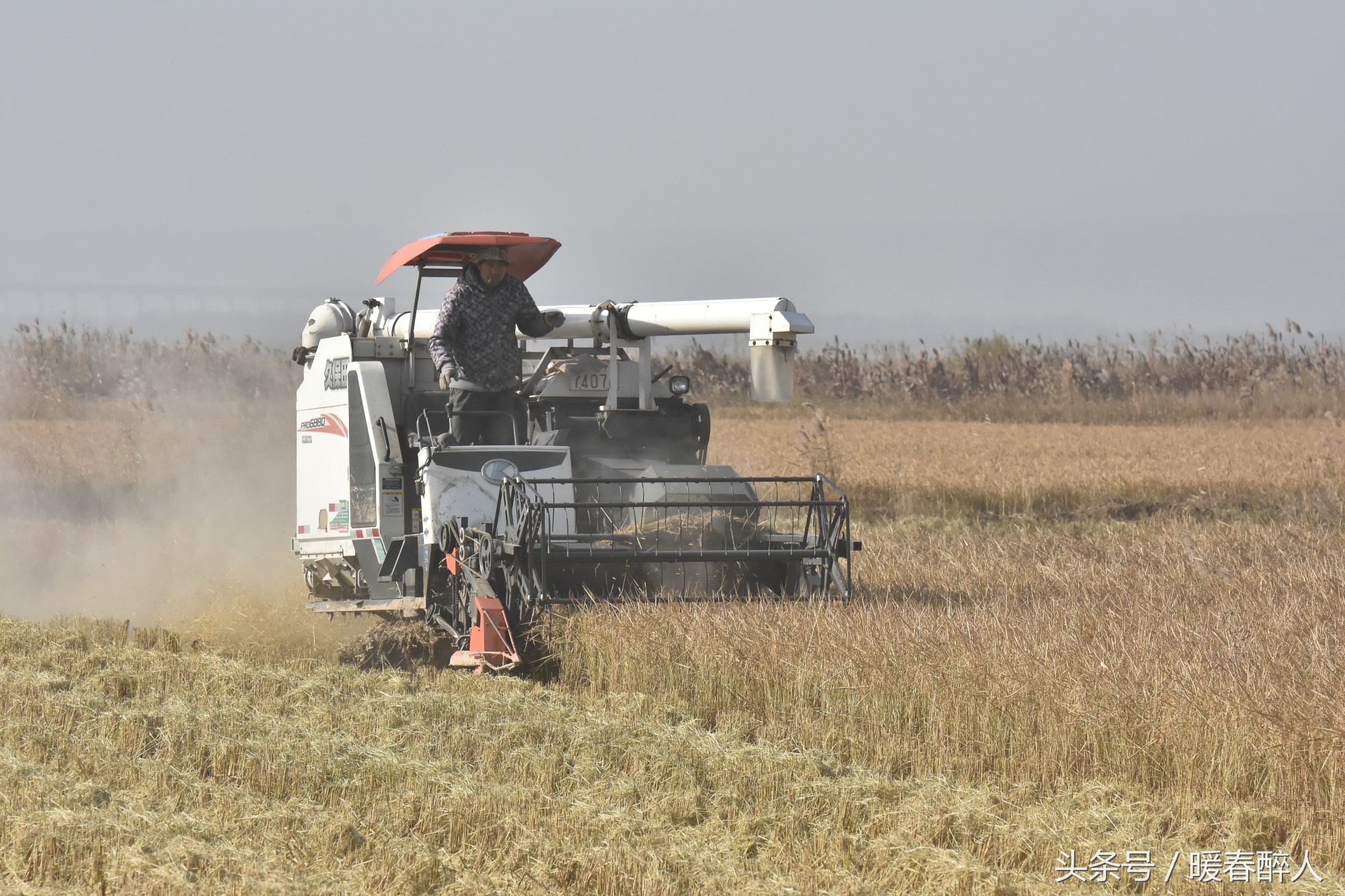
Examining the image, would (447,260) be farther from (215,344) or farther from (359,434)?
(215,344)

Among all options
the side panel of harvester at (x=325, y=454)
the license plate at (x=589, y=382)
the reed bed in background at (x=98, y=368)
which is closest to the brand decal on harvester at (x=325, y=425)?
the side panel of harvester at (x=325, y=454)

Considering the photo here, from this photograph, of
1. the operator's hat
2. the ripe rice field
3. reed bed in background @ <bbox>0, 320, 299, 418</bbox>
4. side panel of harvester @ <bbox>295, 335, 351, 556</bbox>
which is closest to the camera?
the ripe rice field

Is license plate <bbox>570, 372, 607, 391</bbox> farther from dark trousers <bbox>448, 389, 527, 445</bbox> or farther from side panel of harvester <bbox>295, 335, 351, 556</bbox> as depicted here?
side panel of harvester <bbox>295, 335, 351, 556</bbox>

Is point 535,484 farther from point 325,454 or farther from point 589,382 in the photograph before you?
point 325,454

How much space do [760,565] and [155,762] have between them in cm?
404

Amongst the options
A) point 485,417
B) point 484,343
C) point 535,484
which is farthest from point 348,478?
point 535,484

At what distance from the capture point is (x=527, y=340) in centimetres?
1178

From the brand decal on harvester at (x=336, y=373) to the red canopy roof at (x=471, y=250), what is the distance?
2.07 ft

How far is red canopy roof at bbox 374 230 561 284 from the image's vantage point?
371 inches

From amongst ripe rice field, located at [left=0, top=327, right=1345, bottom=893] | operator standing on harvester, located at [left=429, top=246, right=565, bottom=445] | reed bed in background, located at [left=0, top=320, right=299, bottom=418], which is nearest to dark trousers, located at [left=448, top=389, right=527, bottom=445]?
operator standing on harvester, located at [left=429, top=246, right=565, bottom=445]

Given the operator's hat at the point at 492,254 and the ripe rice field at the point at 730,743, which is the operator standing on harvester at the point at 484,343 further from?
the ripe rice field at the point at 730,743

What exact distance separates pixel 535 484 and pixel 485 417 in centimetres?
149

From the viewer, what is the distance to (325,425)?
33.4 ft

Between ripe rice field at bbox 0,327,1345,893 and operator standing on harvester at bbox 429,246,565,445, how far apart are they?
71.5 inches
